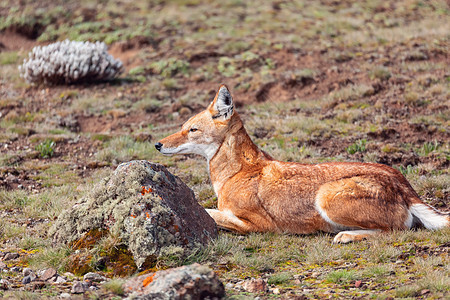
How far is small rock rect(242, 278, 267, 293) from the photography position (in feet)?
14.4

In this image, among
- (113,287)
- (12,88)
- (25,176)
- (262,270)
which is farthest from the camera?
(12,88)

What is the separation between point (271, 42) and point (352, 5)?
7.14 m

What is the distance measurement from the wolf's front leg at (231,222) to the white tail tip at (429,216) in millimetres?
2004

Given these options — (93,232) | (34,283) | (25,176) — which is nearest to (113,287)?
(34,283)

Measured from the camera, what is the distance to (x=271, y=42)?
1688cm

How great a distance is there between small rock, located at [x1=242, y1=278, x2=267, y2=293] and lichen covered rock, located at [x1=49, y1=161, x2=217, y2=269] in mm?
798

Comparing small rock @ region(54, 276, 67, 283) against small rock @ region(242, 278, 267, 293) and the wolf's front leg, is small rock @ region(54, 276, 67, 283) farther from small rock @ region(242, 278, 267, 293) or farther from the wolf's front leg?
the wolf's front leg

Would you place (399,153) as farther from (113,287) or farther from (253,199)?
(113,287)

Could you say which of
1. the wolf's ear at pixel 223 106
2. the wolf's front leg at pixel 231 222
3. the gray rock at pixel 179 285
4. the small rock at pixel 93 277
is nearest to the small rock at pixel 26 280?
the small rock at pixel 93 277

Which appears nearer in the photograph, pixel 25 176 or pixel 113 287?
pixel 113 287

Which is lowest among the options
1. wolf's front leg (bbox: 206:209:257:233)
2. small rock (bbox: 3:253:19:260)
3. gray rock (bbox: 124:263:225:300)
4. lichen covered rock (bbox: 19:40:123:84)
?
wolf's front leg (bbox: 206:209:257:233)

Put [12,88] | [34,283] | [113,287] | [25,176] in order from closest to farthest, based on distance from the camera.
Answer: [113,287] < [34,283] < [25,176] < [12,88]

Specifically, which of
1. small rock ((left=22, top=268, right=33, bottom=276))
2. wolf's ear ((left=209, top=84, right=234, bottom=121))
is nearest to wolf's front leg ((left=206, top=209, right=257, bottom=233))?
wolf's ear ((left=209, top=84, right=234, bottom=121))

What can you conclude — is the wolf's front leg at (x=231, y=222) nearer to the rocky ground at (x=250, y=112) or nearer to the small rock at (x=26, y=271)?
the rocky ground at (x=250, y=112)
